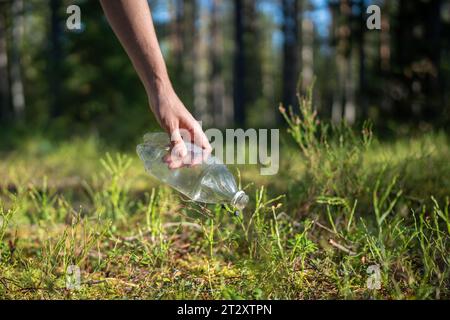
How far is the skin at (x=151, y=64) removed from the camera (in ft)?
5.72

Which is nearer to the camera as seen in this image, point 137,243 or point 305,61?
point 137,243

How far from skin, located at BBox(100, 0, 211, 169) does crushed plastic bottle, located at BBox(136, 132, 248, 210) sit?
44cm

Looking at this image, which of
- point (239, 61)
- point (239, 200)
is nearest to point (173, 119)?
point (239, 200)

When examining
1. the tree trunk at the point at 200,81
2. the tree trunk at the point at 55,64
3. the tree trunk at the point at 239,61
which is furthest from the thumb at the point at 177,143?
the tree trunk at the point at 200,81

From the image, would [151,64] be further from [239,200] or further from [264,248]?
[264,248]

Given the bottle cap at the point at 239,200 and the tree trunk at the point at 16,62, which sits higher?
the tree trunk at the point at 16,62

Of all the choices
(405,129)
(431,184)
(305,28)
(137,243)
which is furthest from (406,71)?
(305,28)

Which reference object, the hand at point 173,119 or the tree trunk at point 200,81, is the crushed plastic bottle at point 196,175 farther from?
the tree trunk at point 200,81

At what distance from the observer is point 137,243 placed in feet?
7.89

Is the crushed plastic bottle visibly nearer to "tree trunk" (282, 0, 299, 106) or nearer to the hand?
the hand

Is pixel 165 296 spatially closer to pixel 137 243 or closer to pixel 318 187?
pixel 137 243

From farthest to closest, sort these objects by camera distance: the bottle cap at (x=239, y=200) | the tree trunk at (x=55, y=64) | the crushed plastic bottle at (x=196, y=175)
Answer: the tree trunk at (x=55, y=64), the crushed plastic bottle at (x=196, y=175), the bottle cap at (x=239, y=200)

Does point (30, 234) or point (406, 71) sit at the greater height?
point (406, 71)
